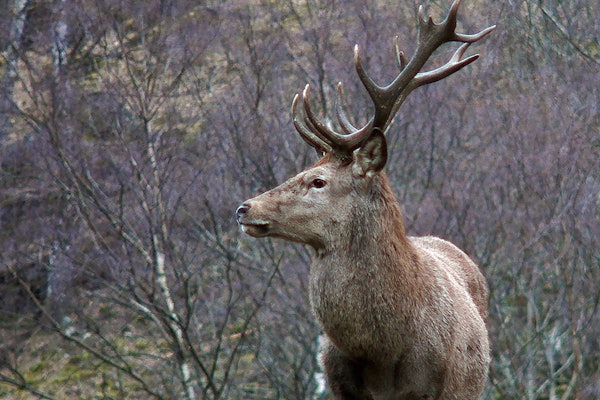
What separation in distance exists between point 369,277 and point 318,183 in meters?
0.68

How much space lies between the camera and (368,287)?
590 cm

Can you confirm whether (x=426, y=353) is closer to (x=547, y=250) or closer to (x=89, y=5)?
(x=547, y=250)

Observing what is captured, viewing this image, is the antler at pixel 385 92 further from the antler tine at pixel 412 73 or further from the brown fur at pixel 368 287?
the brown fur at pixel 368 287

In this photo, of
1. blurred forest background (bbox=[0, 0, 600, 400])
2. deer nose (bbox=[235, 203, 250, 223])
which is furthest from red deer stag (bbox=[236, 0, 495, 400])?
blurred forest background (bbox=[0, 0, 600, 400])

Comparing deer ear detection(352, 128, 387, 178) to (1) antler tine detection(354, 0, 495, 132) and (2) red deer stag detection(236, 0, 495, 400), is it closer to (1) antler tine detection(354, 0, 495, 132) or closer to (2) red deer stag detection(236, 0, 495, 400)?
(2) red deer stag detection(236, 0, 495, 400)

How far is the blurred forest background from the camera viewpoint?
15945 mm

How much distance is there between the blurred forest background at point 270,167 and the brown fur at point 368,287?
7.77m

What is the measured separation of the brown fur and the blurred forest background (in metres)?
7.77

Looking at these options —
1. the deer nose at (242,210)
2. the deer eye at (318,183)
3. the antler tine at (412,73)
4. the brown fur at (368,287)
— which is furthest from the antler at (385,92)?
the deer nose at (242,210)

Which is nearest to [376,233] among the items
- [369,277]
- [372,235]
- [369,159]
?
[372,235]

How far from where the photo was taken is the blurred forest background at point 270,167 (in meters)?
15.9

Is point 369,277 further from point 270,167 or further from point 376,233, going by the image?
point 270,167

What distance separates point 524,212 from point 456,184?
1223 mm

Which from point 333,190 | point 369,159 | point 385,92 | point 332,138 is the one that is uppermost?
point 385,92
